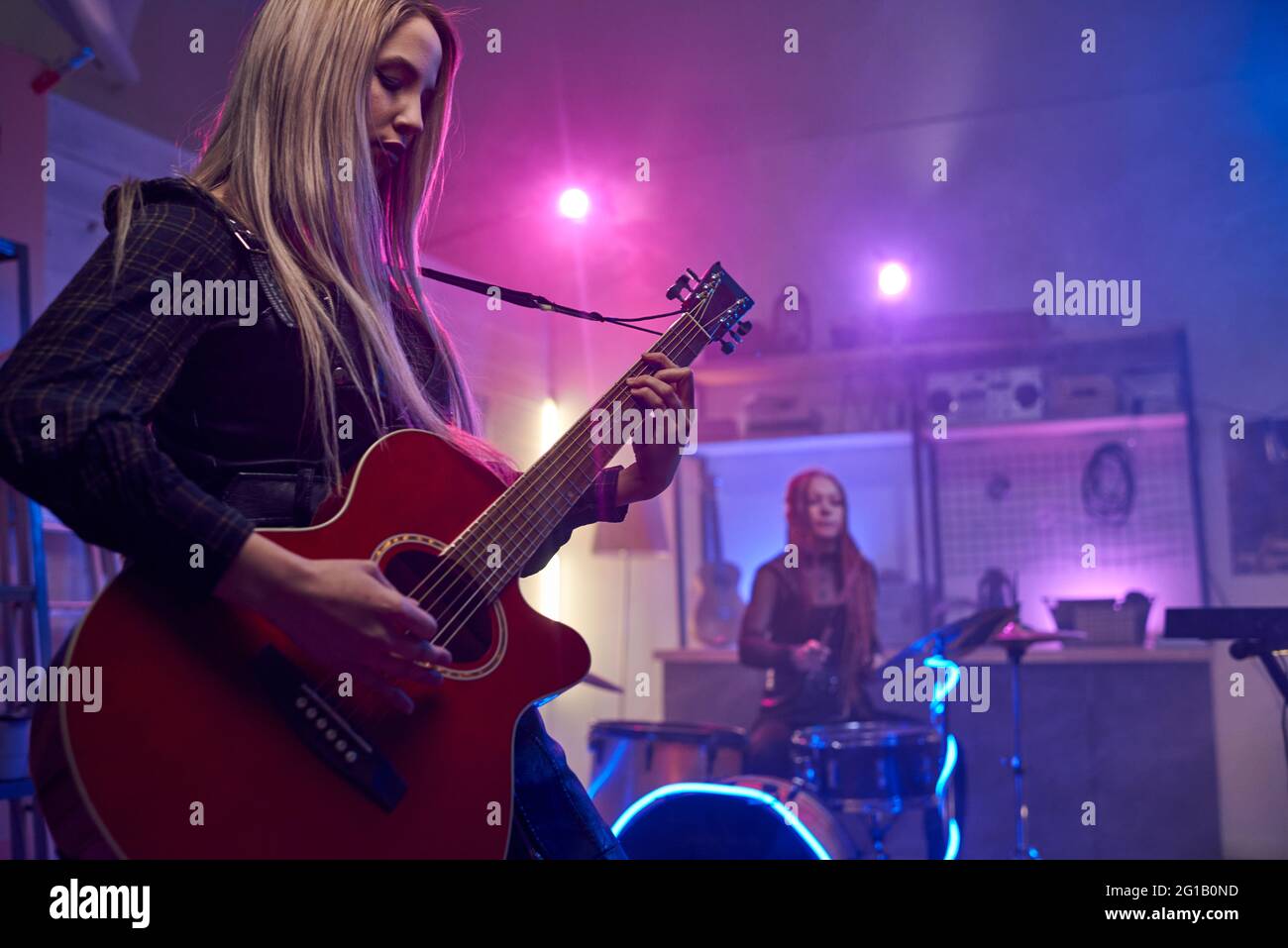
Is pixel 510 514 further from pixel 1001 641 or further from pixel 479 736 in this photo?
pixel 1001 641

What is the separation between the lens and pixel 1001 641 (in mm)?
3500

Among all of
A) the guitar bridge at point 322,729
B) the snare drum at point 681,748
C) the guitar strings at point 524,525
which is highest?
the guitar strings at point 524,525

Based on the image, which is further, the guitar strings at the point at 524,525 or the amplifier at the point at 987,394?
the amplifier at the point at 987,394

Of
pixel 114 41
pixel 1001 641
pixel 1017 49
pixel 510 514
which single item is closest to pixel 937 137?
pixel 1017 49

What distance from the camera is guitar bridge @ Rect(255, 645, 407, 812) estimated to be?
0.88 metres

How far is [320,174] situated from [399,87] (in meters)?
0.15

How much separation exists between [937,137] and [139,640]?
4.81 metres

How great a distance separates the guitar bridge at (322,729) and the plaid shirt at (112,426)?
0.09m

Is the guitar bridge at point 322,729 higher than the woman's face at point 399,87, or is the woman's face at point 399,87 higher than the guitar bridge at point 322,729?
the woman's face at point 399,87

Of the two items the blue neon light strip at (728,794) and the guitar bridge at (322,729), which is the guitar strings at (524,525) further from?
the blue neon light strip at (728,794)

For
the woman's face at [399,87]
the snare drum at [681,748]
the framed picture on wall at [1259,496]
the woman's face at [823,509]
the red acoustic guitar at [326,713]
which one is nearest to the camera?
the red acoustic guitar at [326,713]

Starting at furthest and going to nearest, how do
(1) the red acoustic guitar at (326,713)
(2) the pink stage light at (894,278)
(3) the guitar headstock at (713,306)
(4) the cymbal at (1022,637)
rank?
(2) the pink stage light at (894,278) < (4) the cymbal at (1022,637) < (3) the guitar headstock at (713,306) < (1) the red acoustic guitar at (326,713)

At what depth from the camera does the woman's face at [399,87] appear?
1097mm

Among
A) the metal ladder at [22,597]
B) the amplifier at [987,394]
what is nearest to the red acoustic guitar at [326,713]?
the metal ladder at [22,597]
